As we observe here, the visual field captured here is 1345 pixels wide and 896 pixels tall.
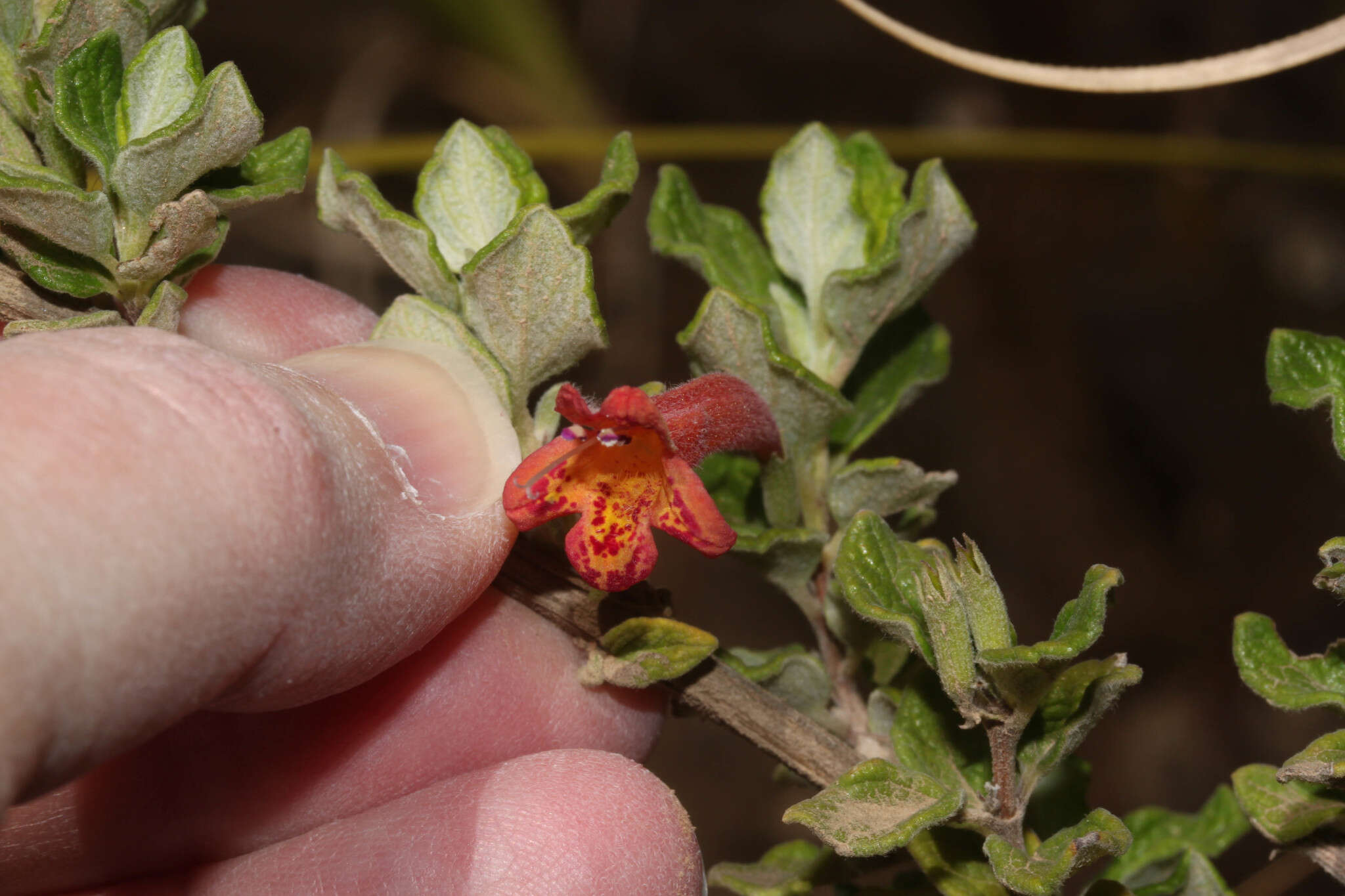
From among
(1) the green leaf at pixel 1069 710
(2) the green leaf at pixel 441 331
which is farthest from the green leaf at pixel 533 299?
(1) the green leaf at pixel 1069 710

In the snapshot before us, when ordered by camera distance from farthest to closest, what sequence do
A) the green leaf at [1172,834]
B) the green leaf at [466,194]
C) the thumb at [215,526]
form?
the green leaf at [1172,834] < the green leaf at [466,194] < the thumb at [215,526]

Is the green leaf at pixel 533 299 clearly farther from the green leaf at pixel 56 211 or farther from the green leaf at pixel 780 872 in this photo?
the green leaf at pixel 780 872

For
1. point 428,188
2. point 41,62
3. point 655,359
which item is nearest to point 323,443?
point 428,188

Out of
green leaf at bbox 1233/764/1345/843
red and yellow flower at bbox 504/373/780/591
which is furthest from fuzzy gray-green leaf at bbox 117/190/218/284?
green leaf at bbox 1233/764/1345/843

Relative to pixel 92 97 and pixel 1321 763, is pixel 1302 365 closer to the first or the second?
pixel 1321 763

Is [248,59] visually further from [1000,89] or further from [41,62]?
[41,62]
